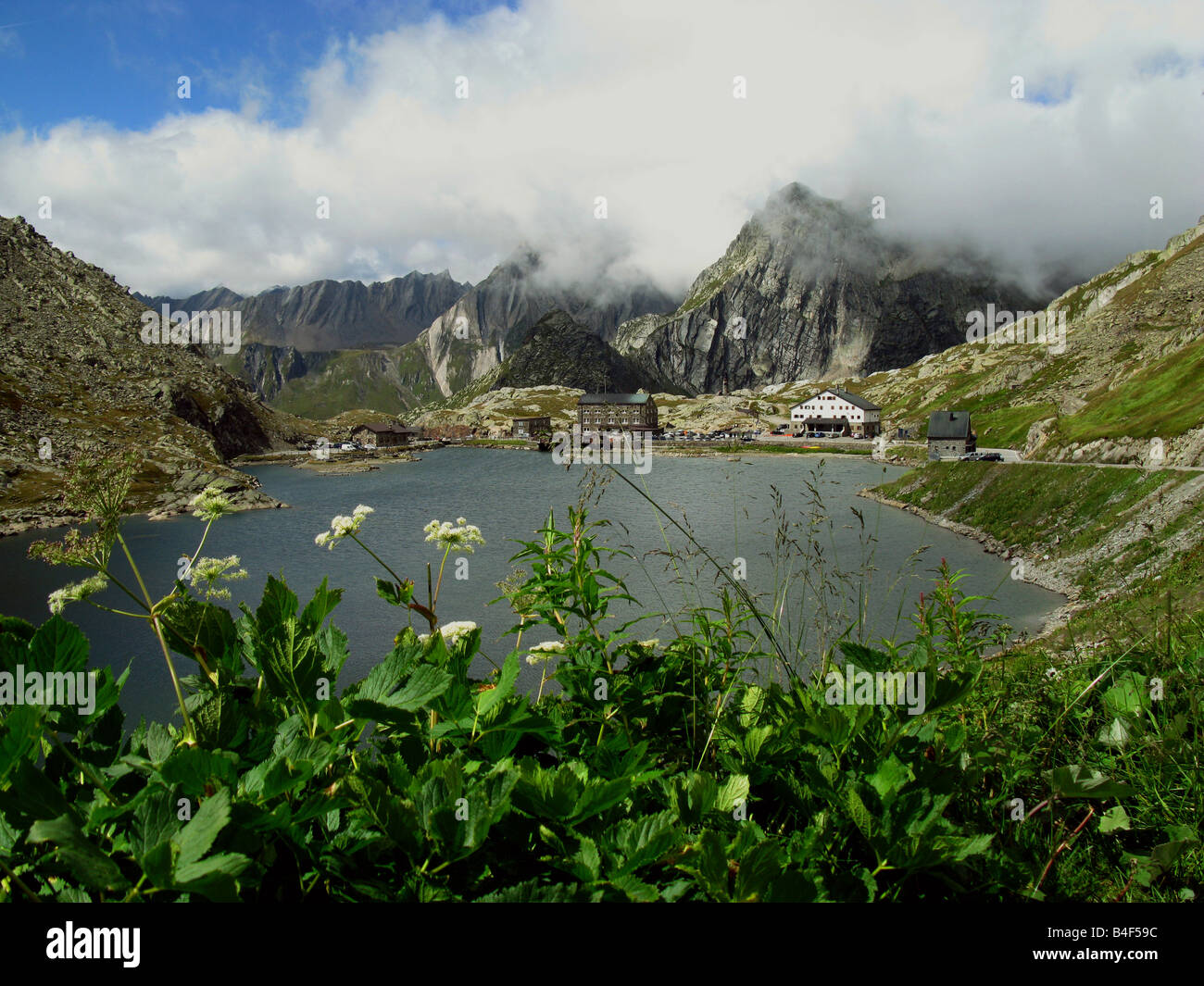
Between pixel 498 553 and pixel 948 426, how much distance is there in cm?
6038

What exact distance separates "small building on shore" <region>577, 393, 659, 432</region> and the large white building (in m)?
37.7

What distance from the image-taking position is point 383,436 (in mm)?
157875

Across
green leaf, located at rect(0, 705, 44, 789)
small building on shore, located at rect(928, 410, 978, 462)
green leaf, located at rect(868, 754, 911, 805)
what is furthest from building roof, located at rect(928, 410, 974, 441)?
green leaf, located at rect(0, 705, 44, 789)

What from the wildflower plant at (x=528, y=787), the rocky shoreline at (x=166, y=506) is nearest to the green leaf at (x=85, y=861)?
the wildflower plant at (x=528, y=787)

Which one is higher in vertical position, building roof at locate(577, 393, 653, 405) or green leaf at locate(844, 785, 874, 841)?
building roof at locate(577, 393, 653, 405)

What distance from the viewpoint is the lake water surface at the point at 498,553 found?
56.7 ft

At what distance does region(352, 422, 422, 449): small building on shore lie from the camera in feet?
516

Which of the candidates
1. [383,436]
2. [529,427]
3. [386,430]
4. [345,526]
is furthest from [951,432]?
[383,436]

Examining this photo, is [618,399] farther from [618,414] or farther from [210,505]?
[210,505]

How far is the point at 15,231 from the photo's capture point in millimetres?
140250

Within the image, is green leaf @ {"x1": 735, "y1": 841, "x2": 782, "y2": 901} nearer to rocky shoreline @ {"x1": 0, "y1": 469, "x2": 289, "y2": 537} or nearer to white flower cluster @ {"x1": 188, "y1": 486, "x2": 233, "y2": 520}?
white flower cluster @ {"x1": 188, "y1": 486, "x2": 233, "y2": 520}
